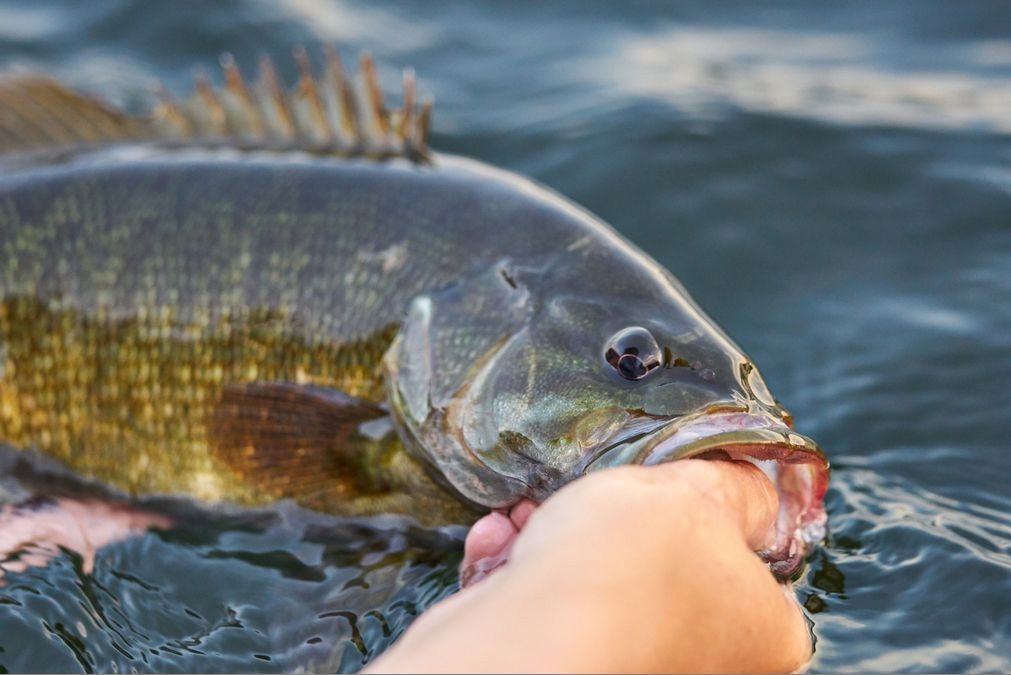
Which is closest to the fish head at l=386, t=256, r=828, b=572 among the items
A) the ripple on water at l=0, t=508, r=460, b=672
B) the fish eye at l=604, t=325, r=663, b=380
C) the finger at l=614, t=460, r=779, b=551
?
the fish eye at l=604, t=325, r=663, b=380

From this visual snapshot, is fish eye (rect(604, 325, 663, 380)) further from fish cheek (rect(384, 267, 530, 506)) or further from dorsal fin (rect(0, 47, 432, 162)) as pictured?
dorsal fin (rect(0, 47, 432, 162))

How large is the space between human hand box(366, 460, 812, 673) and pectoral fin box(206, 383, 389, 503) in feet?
4.89

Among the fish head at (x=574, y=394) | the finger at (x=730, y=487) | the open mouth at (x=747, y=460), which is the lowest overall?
the finger at (x=730, y=487)

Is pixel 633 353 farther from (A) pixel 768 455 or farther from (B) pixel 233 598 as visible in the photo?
(B) pixel 233 598

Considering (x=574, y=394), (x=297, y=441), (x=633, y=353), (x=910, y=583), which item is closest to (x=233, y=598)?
(x=297, y=441)

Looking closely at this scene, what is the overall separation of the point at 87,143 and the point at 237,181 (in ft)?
2.51

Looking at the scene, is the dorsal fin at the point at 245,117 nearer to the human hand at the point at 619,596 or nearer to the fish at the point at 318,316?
the fish at the point at 318,316

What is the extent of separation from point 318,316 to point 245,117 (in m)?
0.95

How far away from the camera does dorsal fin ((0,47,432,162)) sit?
154 inches

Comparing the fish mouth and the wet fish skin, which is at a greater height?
the wet fish skin

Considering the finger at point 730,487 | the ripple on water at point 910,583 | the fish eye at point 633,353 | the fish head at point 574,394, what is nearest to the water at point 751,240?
the ripple on water at point 910,583

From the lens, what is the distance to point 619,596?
1.80 metres

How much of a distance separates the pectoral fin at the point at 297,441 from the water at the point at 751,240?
0.16 metres

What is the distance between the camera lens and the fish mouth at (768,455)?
8.44 feet
